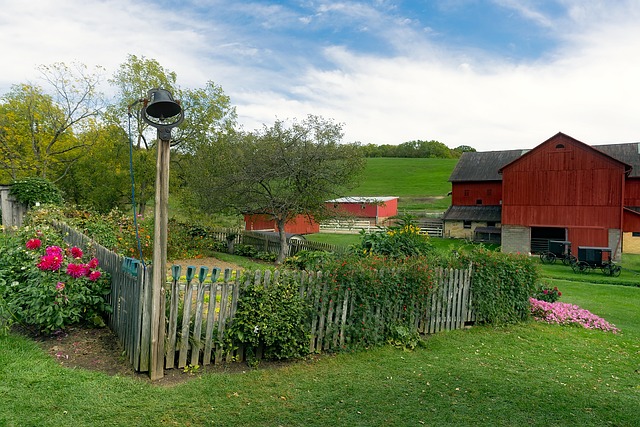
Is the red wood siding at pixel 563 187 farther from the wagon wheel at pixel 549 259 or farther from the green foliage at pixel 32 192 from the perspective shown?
the green foliage at pixel 32 192

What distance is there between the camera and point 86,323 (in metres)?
5.71

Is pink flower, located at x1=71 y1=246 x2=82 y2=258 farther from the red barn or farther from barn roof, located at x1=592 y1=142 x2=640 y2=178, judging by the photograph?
barn roof, located at x1=592 y1=142 x2=640 y2=178

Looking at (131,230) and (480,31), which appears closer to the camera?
(480,31)

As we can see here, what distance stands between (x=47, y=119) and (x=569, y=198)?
30.1m

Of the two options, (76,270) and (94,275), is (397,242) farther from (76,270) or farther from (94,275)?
(76,270)

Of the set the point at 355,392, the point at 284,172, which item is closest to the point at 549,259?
the point at 284,172

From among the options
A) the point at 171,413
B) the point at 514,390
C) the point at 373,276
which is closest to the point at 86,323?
the point at 171,413

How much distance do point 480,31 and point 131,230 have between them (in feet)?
38.3

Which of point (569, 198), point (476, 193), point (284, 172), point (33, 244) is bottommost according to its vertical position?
point (33, 244)

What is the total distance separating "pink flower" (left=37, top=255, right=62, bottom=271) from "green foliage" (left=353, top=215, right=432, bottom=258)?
491 centimetres

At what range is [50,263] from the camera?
16.6ft

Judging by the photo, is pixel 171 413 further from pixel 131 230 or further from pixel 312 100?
pixel 312 100

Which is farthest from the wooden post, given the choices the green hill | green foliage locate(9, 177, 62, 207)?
the green hill

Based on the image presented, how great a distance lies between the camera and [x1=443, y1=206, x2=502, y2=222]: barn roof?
33125 millimetres
